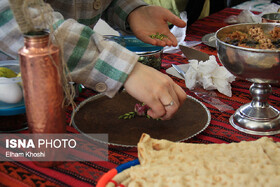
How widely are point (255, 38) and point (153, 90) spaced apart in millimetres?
413

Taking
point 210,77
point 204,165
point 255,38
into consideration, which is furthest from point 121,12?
point 204,165

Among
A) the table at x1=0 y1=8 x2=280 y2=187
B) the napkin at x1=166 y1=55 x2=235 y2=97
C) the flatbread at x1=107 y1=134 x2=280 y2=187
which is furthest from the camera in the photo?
the napkin at x1=166 y1=55 x2=235 y2=97

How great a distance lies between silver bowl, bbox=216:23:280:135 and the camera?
907mm

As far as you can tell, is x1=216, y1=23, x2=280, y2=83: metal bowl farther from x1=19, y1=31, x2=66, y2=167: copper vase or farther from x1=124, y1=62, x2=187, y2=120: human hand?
x1=19, y1=31, x2=66, y2=167: copper vase

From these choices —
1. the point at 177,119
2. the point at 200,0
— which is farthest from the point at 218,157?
the point at 200,0

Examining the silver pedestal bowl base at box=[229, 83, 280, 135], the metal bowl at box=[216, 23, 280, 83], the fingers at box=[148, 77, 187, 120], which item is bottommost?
the silver pedestal bowl base at box=[229, 83, 280, 135]

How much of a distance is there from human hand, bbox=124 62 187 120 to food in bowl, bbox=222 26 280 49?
291 mm

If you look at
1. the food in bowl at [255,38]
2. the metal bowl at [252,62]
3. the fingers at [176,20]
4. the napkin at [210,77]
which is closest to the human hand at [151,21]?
the fingers at [176,20]

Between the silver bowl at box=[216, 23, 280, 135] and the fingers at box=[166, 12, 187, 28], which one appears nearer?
the silver bowl at box=[216, 23, 280, 135]

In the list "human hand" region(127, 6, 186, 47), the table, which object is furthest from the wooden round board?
"human hand" region(127, 6, 186, 47)

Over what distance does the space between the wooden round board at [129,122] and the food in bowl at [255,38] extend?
23cm

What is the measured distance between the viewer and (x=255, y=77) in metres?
0.95

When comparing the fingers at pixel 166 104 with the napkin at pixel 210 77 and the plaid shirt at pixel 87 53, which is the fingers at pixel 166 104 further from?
the napkin at pixel 210 77

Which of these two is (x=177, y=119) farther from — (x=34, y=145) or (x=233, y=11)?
(x=233, y=11)
